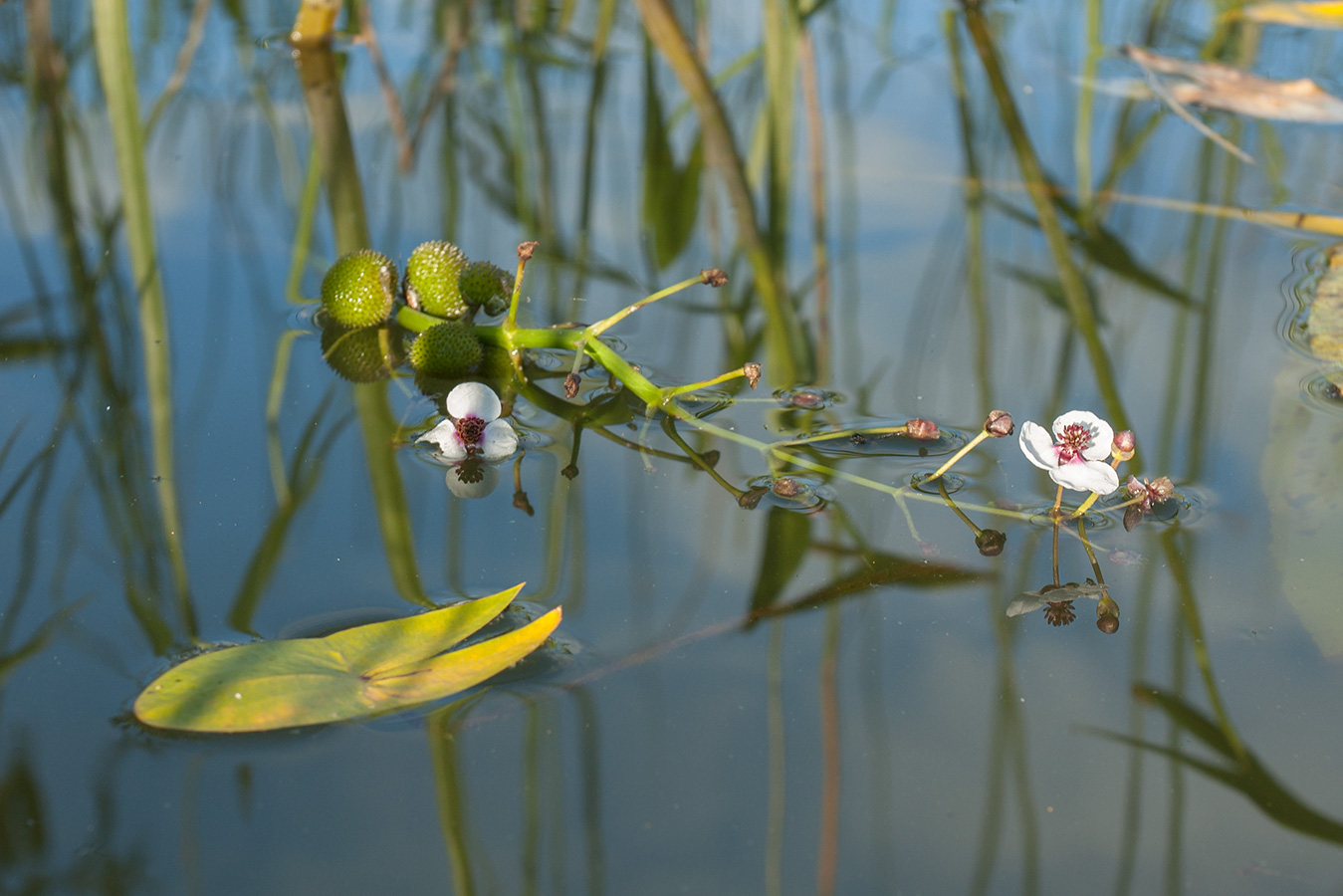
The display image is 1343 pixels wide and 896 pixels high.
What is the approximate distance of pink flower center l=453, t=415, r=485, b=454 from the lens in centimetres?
126

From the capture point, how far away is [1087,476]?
45.0 inches

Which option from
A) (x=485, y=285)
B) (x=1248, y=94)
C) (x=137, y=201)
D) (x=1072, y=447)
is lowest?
(x=1072, y=447)

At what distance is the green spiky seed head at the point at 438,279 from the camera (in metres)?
1.48

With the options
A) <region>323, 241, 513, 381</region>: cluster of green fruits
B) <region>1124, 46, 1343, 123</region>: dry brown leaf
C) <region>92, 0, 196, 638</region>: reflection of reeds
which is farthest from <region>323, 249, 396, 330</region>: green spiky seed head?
<region>1124, 46, 1343, 123</region>: dry brown leaf

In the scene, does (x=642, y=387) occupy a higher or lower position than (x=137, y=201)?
lower

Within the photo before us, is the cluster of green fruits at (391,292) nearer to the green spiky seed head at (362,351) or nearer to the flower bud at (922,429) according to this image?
the green spiky seed head at (362,351)

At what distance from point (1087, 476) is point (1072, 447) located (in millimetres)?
42

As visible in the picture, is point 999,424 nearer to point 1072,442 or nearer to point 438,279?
point 1072,442

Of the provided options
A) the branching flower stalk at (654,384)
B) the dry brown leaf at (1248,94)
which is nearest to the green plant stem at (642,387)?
the branching flower stalk at (654,384)

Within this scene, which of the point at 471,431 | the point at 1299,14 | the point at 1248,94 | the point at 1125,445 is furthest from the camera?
the point at 1299,14

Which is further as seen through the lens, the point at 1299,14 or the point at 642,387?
the point at 1299,14

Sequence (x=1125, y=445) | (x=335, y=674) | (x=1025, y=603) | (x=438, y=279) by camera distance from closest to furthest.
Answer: (x=335, y=674) < (x=1025, y=603) < (x=1125, y=445) < (x=438, y=279)

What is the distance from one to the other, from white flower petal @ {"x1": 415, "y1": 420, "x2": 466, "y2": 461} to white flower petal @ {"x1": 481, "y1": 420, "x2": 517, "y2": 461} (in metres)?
0.03

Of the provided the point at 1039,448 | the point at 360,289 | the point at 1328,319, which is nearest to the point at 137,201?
the point at 360,289
